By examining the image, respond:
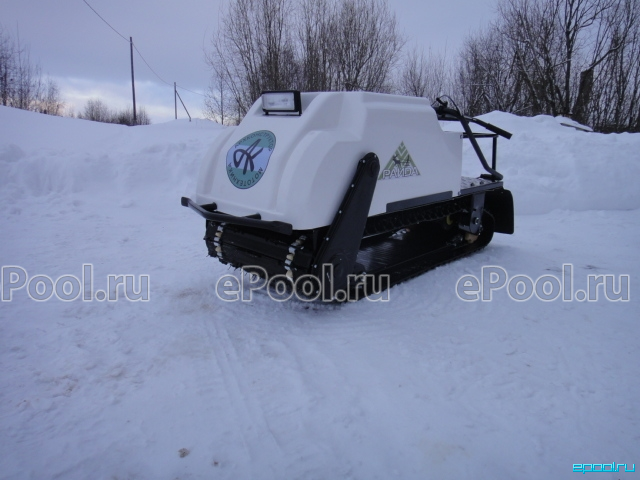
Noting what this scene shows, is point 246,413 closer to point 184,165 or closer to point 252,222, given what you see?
point 252,222

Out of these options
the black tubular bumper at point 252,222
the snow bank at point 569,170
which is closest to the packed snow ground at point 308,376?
the black tubular bumper at point 252,222

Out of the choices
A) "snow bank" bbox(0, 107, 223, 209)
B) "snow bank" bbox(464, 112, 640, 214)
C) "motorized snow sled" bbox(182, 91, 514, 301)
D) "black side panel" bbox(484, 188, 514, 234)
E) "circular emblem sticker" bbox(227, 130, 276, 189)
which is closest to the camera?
"motorized snow sled" bbox(182, 91, 514, 301)

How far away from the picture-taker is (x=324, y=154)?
2.62 metres

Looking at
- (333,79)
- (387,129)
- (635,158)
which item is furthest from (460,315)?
(333,79)

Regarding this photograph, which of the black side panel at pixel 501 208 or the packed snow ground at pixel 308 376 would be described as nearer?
the packed snow ground at pixel 308 376

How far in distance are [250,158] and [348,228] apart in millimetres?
815

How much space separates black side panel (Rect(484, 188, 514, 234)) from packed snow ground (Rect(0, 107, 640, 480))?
11.0 inches

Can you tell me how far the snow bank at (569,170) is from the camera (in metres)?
6.19

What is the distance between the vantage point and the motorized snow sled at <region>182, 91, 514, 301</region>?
2.66 m

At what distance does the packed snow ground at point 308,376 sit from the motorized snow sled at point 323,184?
345 millimetres
